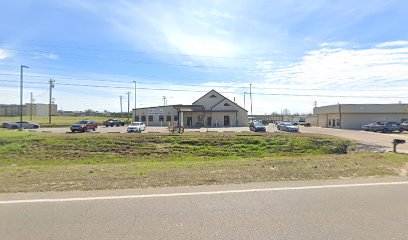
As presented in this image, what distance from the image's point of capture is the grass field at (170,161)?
752 cm

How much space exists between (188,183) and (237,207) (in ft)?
6.56

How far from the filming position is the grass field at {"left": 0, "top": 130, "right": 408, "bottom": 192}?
7516 mm

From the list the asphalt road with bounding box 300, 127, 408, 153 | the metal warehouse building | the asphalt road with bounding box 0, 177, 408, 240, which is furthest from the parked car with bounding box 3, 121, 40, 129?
the metal warehouse building

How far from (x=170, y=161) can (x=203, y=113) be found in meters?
47.6

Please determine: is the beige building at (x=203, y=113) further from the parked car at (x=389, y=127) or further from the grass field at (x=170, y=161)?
the grass field at (x=170, y=161)

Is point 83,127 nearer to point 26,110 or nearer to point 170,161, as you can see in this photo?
point 170,161

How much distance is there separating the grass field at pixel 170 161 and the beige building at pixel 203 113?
37447mm

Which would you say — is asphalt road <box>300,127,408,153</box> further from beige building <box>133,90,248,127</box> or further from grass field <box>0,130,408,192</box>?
beige building <box>133,90,248,127</box>

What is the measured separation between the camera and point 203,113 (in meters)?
63.7

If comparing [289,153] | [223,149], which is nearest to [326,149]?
[289,153]

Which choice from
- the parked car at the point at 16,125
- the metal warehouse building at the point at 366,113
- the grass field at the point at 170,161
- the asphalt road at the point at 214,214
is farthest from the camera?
the metal warehouse building at the point at 366,113

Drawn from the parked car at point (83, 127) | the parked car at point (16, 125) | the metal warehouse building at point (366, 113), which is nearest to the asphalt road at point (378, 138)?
the metal warehouse building at point (366, 113)

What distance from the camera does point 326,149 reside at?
2169cm

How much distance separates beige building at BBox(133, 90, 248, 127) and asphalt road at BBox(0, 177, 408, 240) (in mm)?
54246
